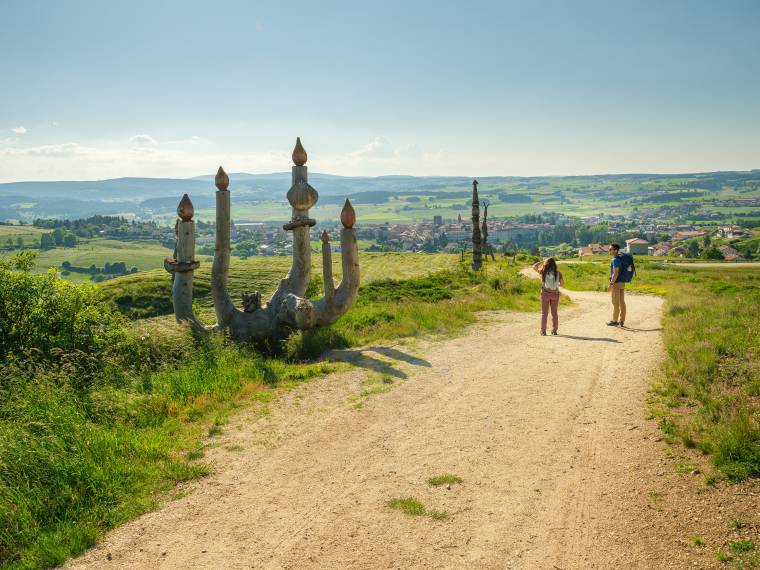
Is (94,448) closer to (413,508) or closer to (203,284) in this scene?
(413,508)

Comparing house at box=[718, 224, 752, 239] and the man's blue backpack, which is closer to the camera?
the man's blue backpack

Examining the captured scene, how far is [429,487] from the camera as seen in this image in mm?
6469

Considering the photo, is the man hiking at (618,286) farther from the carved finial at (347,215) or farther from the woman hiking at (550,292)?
the carved finial at (347,215)

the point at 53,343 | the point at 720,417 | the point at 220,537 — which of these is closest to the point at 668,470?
the point at 720,417

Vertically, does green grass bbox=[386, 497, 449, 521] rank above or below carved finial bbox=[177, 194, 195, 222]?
below

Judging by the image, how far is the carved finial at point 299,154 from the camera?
14.7 metres

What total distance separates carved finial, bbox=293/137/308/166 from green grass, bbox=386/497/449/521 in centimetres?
1063

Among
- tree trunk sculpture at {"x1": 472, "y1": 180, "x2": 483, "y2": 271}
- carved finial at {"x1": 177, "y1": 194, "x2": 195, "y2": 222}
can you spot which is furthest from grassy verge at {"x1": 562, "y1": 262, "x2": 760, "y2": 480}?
tree trunk sculpture at {"x1": 472, "y1": 180, "x2": 483, "y2": 271}

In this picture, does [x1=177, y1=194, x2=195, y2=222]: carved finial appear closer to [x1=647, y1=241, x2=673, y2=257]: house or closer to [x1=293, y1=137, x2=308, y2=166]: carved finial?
[x1=293, y1=137, x2=308, y2=166]: carved finial

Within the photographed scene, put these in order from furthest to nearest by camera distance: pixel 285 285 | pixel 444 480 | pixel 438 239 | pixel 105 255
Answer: pixel 438 239 → pixel 105 255 → pixel 285 285 → pixel 444 480

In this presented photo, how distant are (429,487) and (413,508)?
0.54m

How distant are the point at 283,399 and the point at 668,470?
6.15m

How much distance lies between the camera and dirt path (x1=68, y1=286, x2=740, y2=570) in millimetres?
5270

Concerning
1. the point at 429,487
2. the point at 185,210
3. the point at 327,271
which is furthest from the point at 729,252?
the point at 429,487
